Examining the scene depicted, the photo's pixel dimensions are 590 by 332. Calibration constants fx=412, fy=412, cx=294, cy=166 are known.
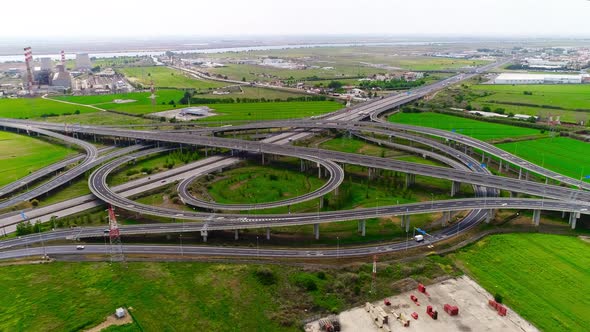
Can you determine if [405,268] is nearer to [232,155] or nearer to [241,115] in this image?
[232,155]

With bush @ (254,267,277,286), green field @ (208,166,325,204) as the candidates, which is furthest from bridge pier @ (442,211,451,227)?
bush @ (254,267,277,286)

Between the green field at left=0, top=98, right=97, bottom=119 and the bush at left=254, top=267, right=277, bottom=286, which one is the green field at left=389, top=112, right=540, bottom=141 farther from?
the green field at left=0, top=98, right=97, bottom=119

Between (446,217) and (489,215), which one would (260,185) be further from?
(489,215)

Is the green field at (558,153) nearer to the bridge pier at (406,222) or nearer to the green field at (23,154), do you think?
the bridge pier at (406,222)

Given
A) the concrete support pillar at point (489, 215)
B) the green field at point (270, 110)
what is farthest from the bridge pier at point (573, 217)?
the green field at point (270, 110)

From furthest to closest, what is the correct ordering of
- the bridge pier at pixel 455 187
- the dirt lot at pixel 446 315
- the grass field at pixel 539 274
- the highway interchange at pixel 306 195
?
1. the bridge pier at pixel 455 187
2. the highway interchange at pixel 306 195
3. the grass field at pixel 539 274
4. the dirt lot at pixel 446 315
